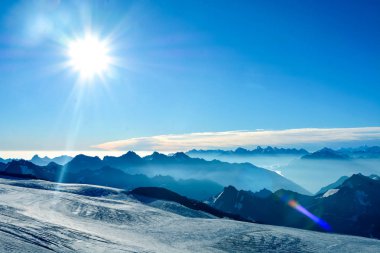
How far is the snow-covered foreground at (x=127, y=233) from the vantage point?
26.1 metres

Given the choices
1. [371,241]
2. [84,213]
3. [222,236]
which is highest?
[84,213]

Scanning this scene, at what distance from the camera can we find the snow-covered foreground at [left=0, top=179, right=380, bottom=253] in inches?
1026

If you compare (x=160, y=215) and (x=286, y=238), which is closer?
(x=286, y=238)

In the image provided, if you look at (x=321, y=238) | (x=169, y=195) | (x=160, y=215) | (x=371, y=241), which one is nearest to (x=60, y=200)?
(x=160, y=215)

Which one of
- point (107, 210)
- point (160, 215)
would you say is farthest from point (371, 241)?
point (107, 210)

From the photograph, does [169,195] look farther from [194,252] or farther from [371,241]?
[194,252]

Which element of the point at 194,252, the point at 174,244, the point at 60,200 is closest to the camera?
the point at 194,252

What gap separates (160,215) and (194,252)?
27141mm

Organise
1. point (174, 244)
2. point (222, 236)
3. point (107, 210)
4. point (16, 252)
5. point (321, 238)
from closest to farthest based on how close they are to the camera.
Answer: point (16, 252) < point (174, 244) < point (222, 236) < point (321, 238) < point (107, 210)

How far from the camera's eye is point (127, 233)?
40.5m

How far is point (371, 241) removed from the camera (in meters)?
Answer: 49.0

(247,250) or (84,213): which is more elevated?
(84,213)

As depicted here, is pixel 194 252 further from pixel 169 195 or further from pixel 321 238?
pixel 169 195

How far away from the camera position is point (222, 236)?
4403 centimetres
